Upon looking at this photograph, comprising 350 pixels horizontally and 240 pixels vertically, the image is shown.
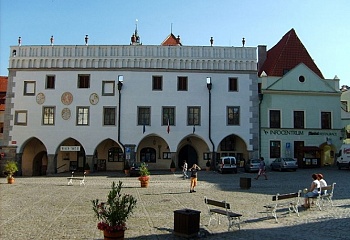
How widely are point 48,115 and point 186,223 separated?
27.1 meters

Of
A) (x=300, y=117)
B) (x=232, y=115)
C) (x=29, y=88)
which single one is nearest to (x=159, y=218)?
(x=232, y=115)

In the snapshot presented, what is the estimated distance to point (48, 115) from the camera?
33.4 m

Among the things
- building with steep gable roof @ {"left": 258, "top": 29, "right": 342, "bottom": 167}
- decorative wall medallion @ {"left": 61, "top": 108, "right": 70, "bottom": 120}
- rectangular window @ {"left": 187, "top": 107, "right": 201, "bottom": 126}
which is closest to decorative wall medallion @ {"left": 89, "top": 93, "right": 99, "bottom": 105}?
decorative wall medallion @ {"left": 61, "top": 108, "right": 70, "bottom": 120}

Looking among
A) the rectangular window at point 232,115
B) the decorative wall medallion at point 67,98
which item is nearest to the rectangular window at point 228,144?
the rectangular window at point 232,115

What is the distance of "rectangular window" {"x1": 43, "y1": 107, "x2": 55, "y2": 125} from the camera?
109 feet

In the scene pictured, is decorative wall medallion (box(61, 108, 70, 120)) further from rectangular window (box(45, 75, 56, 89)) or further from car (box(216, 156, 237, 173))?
car (box(216, 156, 237, 173))

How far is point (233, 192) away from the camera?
1836 cm

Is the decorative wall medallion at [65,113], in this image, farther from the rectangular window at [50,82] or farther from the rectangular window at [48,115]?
the rectangular window at [50,82]

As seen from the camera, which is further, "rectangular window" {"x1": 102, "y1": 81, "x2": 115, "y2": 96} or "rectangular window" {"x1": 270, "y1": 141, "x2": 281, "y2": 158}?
"rectangular window" {"x1": 270, "y1": 141, "x2": 281, "y2": 158}

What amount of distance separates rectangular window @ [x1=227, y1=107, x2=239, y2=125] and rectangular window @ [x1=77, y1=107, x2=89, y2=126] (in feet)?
42.7

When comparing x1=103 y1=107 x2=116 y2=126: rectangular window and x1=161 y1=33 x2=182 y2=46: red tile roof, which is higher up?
x1=161 y1=33 x2=182 y2=46: red tile roof

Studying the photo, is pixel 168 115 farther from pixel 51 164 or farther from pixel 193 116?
pixel 51 164

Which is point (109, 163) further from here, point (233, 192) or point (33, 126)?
point (233, 192)

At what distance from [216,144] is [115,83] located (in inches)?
427
